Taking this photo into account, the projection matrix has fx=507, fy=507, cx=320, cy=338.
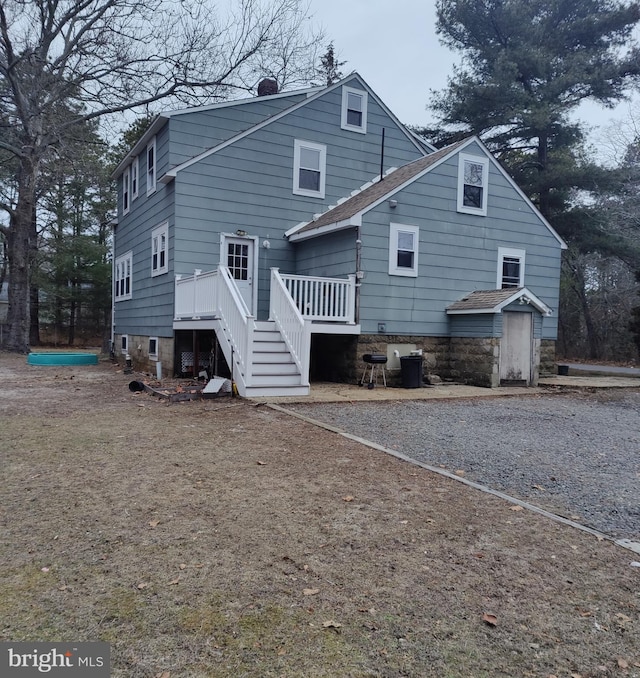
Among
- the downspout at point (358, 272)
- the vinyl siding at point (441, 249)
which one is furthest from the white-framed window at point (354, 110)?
the downspout at point (358, 272)

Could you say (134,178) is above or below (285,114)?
below

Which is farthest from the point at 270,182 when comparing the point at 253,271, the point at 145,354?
the point at 145,354

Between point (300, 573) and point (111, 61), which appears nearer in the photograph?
point (300, 573)

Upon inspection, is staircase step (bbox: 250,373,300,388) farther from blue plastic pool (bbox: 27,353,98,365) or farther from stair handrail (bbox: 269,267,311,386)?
blue plastic pool (bbox: 27,353,98,365)

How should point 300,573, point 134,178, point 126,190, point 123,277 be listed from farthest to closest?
1. point 123,277
2. point 126,190
3. point 134,178
4. point 300,573

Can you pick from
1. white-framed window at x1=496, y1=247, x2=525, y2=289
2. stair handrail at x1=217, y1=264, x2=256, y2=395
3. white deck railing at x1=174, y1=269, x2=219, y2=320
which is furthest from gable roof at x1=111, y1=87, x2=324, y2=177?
white-framed window at x1=496, y1=247, x2=525, y2=289

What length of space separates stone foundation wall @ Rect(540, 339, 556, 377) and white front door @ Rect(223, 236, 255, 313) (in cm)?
756

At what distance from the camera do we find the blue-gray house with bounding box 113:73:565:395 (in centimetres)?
1091

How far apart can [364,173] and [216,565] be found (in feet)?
40.1

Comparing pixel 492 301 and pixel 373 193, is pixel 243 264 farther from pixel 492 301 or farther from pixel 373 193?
pixel 492 301

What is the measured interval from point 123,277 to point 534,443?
564 inches

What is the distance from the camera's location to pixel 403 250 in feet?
37.3

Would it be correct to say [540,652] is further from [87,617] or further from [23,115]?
[23,115]
